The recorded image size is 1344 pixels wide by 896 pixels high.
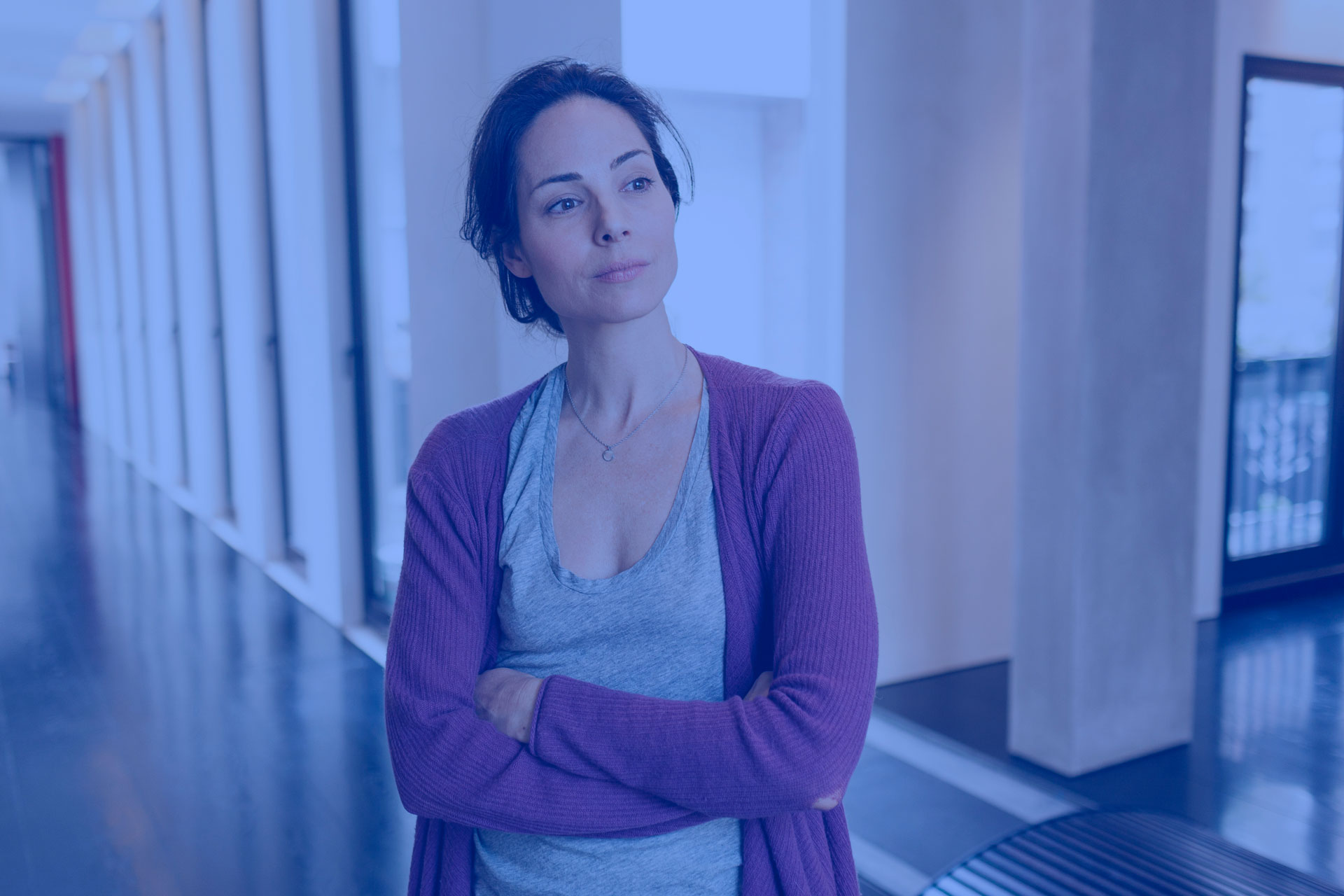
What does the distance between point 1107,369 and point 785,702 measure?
2243 millimetres

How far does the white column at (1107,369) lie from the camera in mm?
2867

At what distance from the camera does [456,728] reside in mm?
1048

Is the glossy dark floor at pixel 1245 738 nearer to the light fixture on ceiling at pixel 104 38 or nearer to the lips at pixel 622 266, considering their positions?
the lips at pixel 622 266

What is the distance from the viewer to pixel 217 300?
680 cm

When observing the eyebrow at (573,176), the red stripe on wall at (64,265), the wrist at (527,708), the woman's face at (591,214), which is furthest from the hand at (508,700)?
the red stripe on wall at (64,265)

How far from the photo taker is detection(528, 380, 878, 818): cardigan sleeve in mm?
996

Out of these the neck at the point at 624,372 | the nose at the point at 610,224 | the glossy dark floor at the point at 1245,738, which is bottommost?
the glossy dark floor at the point at 1245,738

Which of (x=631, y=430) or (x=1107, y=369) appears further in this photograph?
(x=1107, y=369)

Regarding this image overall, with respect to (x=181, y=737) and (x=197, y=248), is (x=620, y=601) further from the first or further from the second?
(x=197, y=248)

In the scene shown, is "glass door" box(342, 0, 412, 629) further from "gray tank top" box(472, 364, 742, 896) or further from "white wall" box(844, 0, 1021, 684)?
"gray tank top" box(472, 364, 742, 896)

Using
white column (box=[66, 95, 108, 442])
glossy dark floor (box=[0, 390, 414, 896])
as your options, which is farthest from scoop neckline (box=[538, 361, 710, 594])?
white column (box=[66, 95, 108, 442])

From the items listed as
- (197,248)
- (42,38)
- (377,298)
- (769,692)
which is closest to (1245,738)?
(769,692)

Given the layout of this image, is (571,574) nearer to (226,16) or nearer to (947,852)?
(947,852)

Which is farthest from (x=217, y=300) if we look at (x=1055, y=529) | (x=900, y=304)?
(x=1055, y=529)
